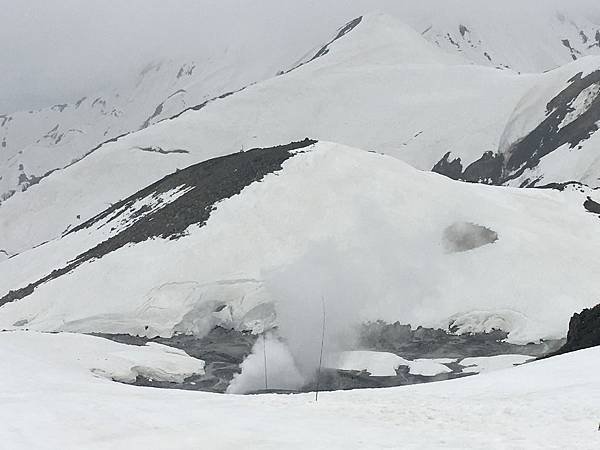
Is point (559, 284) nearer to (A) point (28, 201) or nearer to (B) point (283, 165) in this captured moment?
(B) point (283, 165)

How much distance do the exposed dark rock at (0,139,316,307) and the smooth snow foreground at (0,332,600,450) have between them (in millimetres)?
29139

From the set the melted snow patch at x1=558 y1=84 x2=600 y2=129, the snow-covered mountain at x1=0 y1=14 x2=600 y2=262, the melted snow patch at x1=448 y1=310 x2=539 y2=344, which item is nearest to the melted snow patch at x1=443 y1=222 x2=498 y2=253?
the melted snow patch at x1=448 y1=310 x2=539 y2=344

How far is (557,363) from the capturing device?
58.6 ft

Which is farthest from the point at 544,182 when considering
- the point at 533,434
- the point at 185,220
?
the point at 533,434

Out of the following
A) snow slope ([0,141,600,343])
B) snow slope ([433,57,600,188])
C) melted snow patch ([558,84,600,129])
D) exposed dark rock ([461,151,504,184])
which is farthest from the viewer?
exposed dark rock ([461,151,504,184])

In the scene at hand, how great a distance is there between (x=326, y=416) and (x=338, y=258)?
27212mm

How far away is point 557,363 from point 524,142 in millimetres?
77654

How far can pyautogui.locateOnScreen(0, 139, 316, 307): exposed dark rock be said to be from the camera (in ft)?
151

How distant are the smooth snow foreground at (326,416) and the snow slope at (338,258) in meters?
19.6

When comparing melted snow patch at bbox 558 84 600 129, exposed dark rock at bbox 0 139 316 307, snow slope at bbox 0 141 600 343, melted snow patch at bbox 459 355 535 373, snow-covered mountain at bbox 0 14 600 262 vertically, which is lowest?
melted snow patch at bbox 459 355 535 373

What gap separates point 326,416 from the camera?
12.9m

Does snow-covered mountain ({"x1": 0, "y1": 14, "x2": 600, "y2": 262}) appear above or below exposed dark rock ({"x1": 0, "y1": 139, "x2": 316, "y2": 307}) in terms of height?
above

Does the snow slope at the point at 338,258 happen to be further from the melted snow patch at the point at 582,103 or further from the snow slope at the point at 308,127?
the snow slope at the point at 308,127

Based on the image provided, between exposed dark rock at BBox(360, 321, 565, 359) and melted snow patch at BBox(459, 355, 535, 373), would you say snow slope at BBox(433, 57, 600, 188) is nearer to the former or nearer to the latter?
exposed dark rock at BBox(360, 321, 565, 359)
